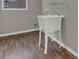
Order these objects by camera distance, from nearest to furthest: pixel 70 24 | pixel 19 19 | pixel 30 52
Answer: pixel 70 24 < pixel 30 52 < pixel 19 19

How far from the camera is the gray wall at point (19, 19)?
4766 mm

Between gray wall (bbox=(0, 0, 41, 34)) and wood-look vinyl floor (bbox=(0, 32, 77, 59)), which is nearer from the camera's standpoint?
wood-look vinyl floor (bbox=(0, 32, 77, 59))

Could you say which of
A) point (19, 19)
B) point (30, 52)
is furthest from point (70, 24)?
point (19, 19)

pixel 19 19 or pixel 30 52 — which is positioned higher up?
pixel 19 19

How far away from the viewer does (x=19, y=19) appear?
5.13 m

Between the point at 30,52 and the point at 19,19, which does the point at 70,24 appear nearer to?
the point at 30,52

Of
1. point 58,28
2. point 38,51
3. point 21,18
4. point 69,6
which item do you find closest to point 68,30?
point 58,28

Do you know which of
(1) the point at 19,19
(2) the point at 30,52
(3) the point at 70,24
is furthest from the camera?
(1) the point at 19,19

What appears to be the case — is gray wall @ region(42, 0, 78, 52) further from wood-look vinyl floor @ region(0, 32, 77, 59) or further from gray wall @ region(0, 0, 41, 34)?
gray wall @ region(0, 0, 41, 34)

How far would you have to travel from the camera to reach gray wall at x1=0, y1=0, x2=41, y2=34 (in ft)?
15.6

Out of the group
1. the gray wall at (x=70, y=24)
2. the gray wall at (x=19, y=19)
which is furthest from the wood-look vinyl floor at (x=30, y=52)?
the gray wall at (x=19, y=19)

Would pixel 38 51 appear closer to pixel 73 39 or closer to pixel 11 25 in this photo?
pixel 73 39

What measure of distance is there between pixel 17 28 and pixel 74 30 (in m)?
2.90

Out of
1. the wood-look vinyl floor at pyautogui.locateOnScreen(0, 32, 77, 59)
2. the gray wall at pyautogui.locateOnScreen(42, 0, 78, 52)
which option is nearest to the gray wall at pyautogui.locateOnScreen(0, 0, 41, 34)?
the wood-look vinyl floor at pyautogui.locateOnScreen(0, 32, 77, 59)
